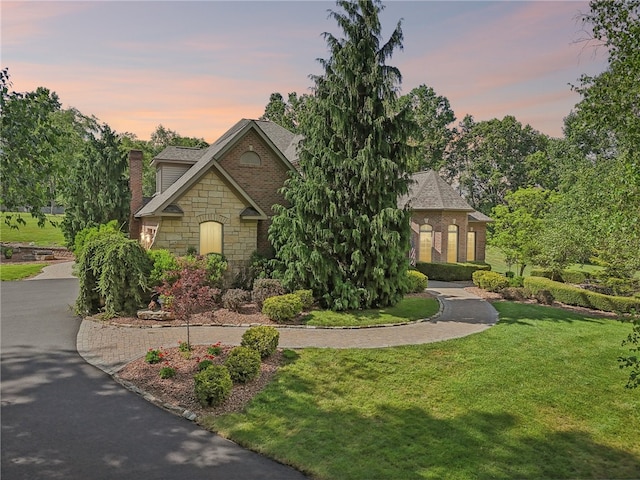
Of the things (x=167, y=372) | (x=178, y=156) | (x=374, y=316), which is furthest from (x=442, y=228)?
(x=167, y=372)

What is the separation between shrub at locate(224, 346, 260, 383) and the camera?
1076 centimetres

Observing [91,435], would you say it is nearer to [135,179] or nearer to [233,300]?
[233,300]

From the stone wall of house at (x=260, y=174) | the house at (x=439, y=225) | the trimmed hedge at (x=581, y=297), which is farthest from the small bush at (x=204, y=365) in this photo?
the house at (x=439, y=225)

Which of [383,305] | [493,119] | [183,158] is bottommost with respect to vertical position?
[383,305]

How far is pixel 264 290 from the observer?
19125 mm

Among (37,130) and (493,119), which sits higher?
(493,119)

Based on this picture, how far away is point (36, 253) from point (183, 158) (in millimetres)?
25425

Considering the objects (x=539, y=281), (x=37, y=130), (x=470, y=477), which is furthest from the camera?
(x=539, y=281)

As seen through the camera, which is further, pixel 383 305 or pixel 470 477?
pixel 383 305

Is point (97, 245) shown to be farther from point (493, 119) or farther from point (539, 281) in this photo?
point (493, 119)

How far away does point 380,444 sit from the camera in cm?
830

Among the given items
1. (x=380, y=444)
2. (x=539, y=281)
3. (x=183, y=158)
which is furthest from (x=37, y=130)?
(x=539, y=281)

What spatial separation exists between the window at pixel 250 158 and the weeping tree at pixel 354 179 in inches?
181

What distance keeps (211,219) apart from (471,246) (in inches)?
1010
